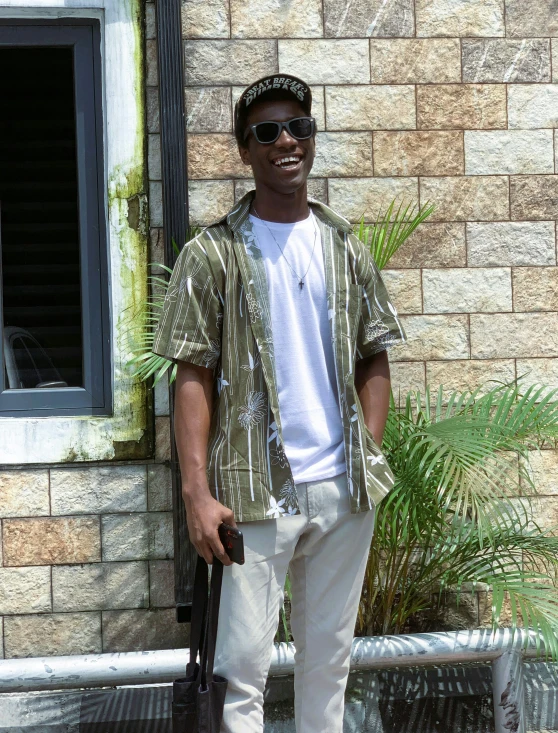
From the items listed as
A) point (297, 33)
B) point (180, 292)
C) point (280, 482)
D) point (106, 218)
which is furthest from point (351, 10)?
point (280, 482)

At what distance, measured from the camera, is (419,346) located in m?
4.13

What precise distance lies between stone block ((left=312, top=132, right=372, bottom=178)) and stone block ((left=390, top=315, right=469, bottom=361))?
671 millimetres

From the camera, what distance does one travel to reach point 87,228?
4.09 metres

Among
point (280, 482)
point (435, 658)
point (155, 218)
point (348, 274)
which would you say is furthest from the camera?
point (155, 218)

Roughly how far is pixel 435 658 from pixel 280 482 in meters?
1.26

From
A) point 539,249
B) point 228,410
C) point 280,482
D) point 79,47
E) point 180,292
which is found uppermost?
point 79,47

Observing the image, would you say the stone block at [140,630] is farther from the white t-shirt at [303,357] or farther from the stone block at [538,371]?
the white t-shirt at [303,357]

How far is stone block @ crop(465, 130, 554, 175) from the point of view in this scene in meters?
4.14

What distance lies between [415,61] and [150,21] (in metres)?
1.13

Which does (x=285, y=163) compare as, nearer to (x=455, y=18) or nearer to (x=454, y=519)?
(x=454, y=519)

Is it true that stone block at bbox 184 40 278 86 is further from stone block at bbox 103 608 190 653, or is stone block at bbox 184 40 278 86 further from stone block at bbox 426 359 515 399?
stone block at bbox 103 608 190 653

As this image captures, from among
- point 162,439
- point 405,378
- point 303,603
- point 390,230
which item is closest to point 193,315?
point 303,603

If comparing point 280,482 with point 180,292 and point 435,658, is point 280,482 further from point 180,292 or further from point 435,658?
point 435,658

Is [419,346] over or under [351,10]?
under
